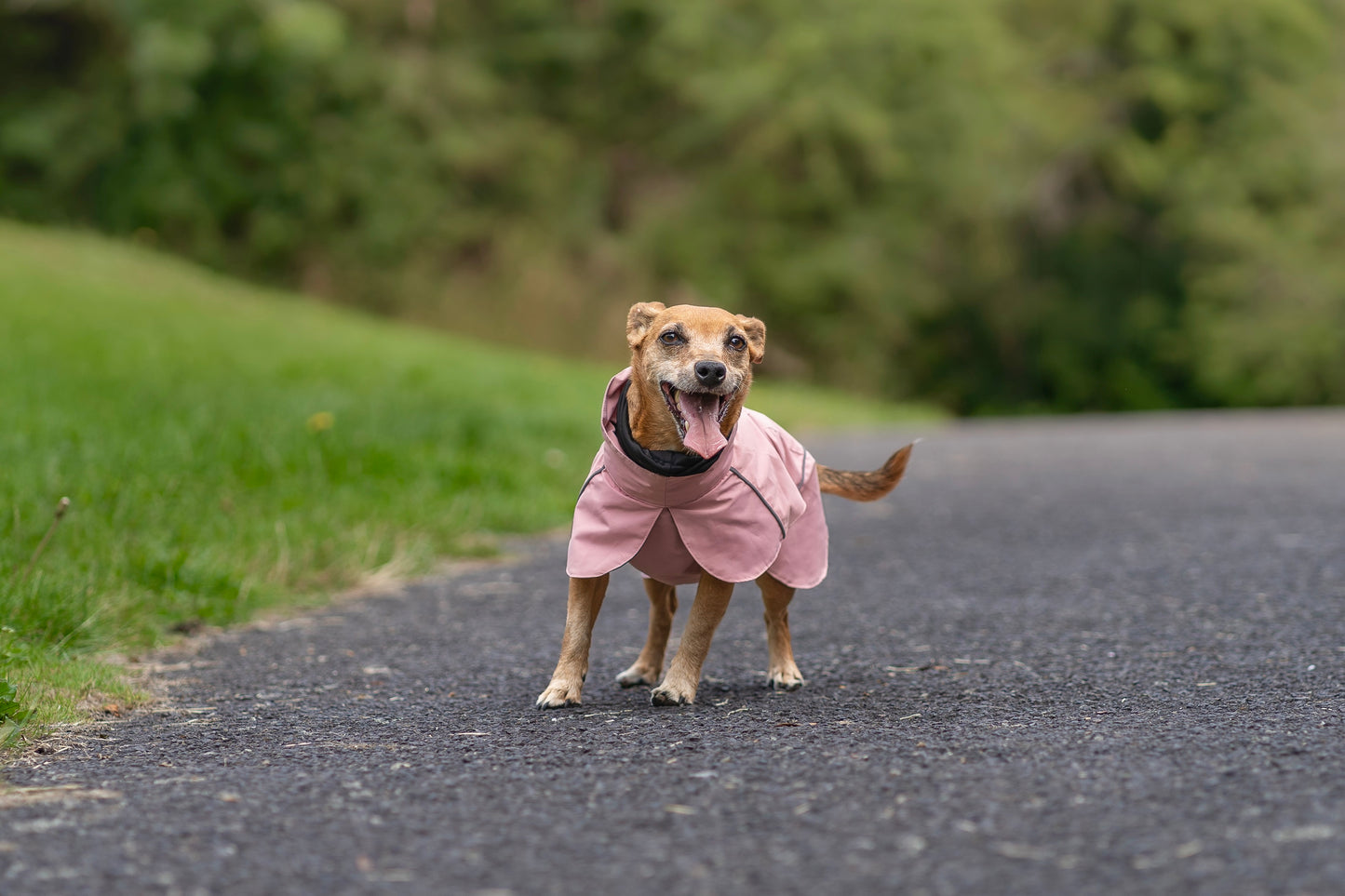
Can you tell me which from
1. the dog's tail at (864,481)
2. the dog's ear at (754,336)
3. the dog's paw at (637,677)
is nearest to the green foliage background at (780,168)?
the dog's tail at (864,481)

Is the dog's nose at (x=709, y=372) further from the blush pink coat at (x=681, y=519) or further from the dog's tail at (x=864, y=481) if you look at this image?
the dog's tail at (x=864, y=481)

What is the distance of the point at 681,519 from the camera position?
12.2 feet

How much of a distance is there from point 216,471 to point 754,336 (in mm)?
3687

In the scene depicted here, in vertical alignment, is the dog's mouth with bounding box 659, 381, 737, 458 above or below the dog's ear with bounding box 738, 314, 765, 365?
below

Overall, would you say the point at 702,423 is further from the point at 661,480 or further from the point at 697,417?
the point at 661,480

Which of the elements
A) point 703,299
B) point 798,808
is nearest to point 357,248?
point 703,299

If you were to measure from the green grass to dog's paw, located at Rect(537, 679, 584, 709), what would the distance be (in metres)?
1.16

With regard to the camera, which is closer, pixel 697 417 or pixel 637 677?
pixel 697 417

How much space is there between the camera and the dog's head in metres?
3.63

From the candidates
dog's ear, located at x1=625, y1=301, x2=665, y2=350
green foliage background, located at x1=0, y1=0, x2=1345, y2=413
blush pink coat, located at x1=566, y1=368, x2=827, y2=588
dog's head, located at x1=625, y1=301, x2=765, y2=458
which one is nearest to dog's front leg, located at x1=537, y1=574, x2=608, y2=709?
blush pink coat, located at x1=566, y1=368, x2=827, y2=588

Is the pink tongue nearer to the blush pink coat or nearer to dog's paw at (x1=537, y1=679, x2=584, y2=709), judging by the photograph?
the blush pink coat

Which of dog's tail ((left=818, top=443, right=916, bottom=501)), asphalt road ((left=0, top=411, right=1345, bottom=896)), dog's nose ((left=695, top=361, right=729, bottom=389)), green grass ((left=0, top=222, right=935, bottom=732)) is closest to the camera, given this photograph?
asphalt road ((left=0, top=411, right=1345, bottom=896))

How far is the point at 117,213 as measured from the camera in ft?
82.4

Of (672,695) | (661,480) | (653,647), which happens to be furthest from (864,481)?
(672,695)
